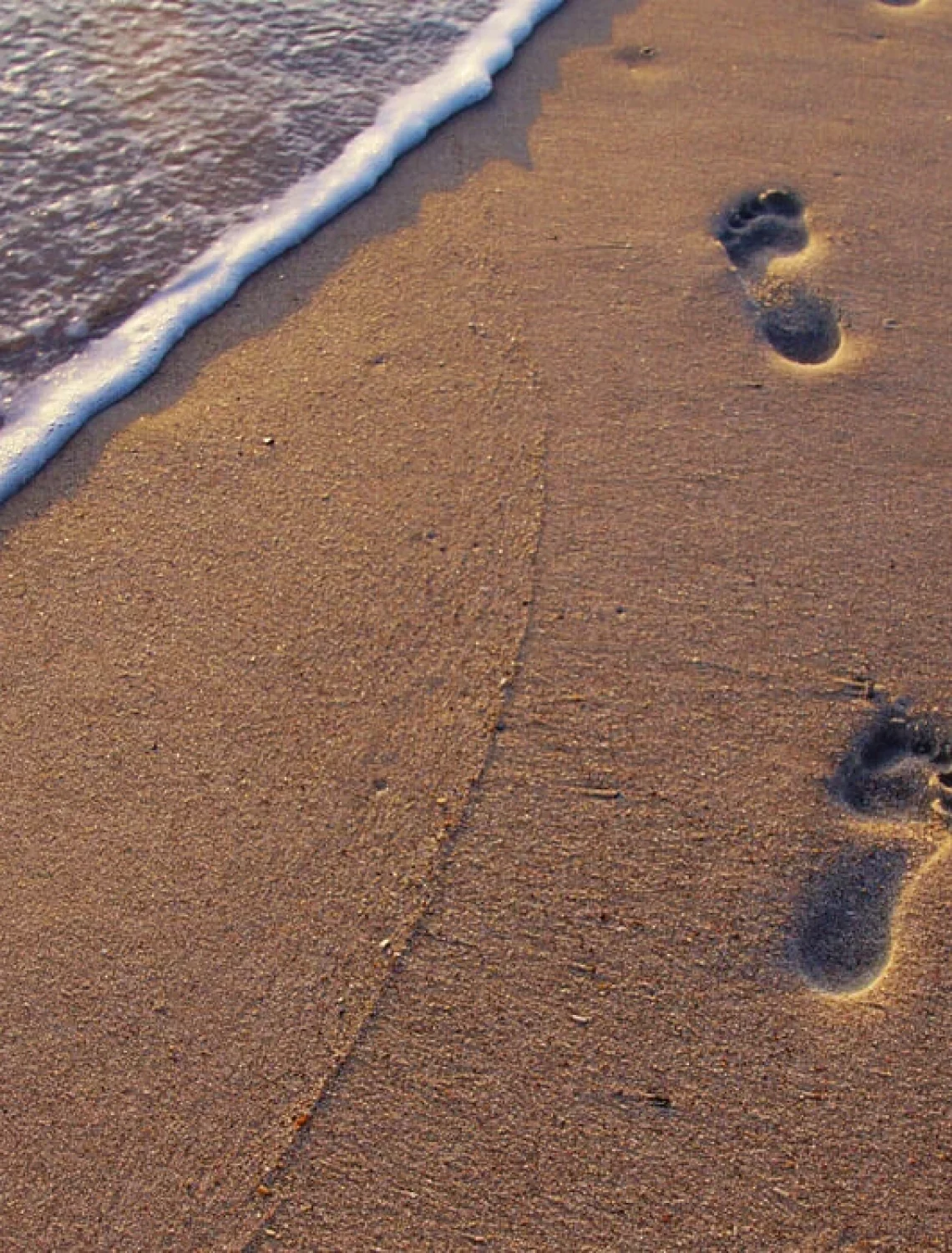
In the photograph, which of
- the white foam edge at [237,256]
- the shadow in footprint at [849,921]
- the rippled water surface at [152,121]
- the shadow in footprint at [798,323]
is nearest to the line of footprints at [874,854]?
the shadow in footprint at [849,921]

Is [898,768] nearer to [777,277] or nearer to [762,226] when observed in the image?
[777,277]

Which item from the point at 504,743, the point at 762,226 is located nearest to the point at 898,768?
the point at 504,743

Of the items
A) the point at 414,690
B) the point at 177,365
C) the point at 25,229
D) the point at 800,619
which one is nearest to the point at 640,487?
the point at 800,619

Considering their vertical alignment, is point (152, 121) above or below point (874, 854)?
above

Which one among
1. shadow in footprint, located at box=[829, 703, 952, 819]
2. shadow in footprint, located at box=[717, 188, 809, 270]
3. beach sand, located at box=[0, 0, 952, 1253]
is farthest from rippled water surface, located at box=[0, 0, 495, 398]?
shadow in footprint, located at box=[829, 703, 952, 819]

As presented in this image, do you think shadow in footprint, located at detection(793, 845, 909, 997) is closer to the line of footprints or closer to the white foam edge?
the line of footprints

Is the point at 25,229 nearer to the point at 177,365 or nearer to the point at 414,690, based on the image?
the point at 177,365

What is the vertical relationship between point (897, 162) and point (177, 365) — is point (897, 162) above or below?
above
